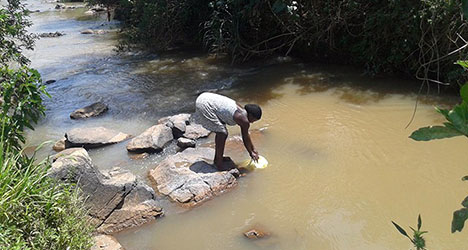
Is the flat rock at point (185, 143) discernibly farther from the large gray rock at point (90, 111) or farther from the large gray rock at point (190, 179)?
the large gray rock at point (90, 111)

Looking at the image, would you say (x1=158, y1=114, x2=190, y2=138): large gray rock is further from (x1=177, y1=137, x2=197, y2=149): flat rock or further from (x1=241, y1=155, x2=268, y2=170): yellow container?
(x1=241, y1=155, x2=268, y2=170): yellow container

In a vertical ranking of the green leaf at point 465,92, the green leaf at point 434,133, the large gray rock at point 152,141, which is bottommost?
the large gray rock at point 152,141

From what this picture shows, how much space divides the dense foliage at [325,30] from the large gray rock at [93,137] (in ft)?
13.5

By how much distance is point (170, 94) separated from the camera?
8609 mm

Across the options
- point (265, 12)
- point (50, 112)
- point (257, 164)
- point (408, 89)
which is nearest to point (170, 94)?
point (50, 112)

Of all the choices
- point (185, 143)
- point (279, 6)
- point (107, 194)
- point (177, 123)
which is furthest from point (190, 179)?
point (279, 6)

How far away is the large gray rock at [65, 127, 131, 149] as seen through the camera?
20.8ft

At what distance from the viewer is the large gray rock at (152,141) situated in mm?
6016

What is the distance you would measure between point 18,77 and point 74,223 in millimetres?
1519

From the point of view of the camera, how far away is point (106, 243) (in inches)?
149

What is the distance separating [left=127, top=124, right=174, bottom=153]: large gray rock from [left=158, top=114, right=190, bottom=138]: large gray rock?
3.9 inches

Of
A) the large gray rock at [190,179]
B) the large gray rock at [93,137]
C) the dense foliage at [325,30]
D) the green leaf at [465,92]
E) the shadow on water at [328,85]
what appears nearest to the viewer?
the green leaf at [465,92]

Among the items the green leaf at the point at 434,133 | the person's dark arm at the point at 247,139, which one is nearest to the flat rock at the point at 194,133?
the person's dark arm at the point at 247,139

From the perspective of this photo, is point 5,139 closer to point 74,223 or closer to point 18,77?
point 18,77
